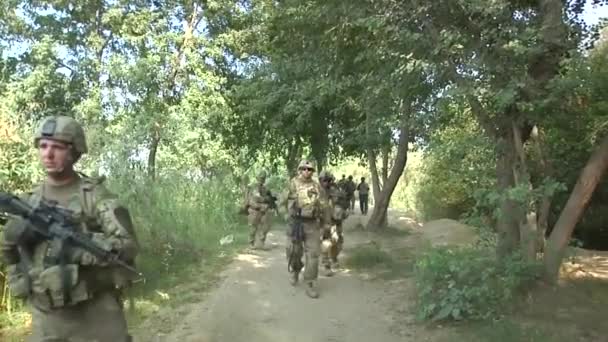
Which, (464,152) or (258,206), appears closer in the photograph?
(464,152)

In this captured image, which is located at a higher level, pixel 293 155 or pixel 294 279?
pixel 293 155

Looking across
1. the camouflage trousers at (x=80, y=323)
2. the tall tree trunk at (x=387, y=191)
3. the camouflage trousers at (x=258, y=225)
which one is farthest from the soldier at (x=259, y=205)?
the camouflage trousers at (x=80, y=323)

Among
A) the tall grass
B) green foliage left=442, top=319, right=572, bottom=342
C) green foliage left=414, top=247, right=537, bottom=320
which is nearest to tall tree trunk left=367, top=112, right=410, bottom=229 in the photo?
the tall grass

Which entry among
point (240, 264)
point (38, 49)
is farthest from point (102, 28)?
point (240, 264)

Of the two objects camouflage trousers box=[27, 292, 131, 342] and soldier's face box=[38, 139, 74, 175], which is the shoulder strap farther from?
camouflage trousers box=[27, 292, 131, 342]

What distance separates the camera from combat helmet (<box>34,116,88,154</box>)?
3.43 meters

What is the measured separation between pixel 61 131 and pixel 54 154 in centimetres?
→ 14

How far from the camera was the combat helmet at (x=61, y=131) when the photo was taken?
3426 mm

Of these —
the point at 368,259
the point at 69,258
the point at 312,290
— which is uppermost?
the point at 69,258

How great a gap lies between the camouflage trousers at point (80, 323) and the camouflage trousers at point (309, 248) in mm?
5771

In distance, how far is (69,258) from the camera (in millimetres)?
3293

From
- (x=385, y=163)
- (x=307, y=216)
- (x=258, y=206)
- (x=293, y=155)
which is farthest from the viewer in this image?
(x=293, y=155)

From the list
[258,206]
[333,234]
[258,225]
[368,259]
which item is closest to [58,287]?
[333,234]

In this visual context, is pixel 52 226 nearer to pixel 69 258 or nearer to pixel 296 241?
pixel 69 258
